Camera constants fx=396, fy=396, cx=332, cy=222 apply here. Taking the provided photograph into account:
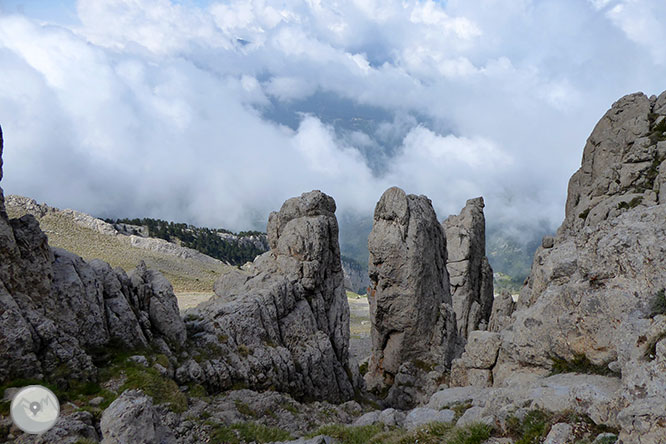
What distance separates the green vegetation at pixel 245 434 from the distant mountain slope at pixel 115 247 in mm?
84267

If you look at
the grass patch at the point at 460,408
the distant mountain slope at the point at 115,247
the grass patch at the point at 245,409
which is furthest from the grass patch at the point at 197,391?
the distant mountain slope at the point at 115,247

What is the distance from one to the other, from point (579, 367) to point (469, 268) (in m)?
50.9

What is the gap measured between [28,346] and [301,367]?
18813 mm

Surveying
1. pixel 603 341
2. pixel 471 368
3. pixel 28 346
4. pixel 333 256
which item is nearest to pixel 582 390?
pixel 603 341

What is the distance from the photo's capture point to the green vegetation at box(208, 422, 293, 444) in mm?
16984

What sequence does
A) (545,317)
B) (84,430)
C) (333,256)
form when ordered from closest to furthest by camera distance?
(84,430)
(545,317)
(333,256)

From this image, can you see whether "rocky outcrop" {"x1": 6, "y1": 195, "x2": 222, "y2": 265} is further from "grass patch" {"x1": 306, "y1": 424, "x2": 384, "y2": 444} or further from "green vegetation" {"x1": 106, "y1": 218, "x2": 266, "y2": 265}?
"grass patch" {"x1": 306, "y1": 424, "x2": 384, "y2": 444}

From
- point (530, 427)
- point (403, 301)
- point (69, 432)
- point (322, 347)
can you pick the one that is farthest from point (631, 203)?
point (69, 432)

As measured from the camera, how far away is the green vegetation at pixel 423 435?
35.5ft

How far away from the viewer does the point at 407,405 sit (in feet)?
132

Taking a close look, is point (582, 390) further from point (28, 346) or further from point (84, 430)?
point (28, 346)

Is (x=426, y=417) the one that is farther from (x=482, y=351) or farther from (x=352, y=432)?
(x=482, y=351)

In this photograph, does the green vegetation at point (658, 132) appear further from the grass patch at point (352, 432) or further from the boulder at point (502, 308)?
the grass patch at point (352, 432)
